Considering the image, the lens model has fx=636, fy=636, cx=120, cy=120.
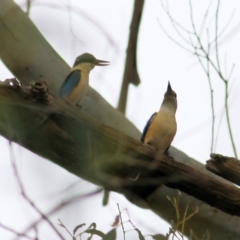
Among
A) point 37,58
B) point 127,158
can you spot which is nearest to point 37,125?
point 127,158

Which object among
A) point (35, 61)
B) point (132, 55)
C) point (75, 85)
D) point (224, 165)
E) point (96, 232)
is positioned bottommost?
point (96, 232)

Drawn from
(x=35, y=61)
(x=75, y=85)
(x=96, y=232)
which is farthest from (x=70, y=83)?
(x=96, y=232)

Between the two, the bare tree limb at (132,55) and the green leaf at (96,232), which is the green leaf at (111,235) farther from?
the bare tree limb at (132,55)

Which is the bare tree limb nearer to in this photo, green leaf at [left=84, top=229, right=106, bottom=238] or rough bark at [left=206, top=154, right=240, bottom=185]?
rough bark at [left=206, top=154, right=240, bottom=185]

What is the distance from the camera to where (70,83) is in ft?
14.1

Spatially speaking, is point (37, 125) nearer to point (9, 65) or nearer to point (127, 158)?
point (127, 158)

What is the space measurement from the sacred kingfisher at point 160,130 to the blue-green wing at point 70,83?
0.57 metres

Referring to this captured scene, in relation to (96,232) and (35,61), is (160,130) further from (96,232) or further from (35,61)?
(96,232)

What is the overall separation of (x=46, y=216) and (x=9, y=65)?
7.07 feet

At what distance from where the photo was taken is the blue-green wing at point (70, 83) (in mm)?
4188

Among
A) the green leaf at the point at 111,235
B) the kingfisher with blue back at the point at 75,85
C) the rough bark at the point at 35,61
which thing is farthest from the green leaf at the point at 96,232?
the kingfisher with blue back at the point at 75,85

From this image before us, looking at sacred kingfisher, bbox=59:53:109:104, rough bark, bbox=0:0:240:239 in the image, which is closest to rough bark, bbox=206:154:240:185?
rough bark, bbox=0:0:240:239

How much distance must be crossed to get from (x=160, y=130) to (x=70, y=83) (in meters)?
0.69

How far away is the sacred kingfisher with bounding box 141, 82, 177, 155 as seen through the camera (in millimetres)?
4133
